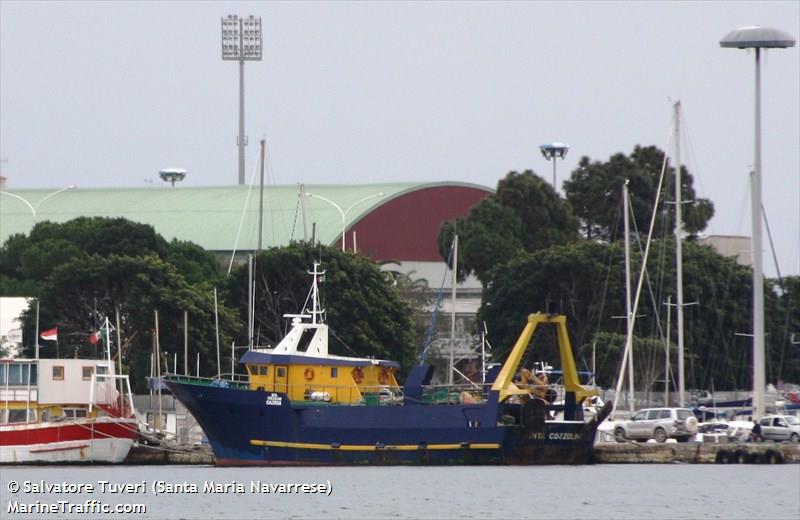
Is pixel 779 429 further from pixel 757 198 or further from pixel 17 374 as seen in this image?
pixel 17 374

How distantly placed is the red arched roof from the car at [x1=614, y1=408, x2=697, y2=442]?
184 feet

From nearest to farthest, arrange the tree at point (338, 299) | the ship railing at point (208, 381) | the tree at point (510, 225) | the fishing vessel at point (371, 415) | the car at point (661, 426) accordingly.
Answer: the fishing vessel at point (371, 415) < the ship railing at point (208, 381) < the car at point (661, 426) < the tree at point (338, 299) < the tree at point (510, 225)

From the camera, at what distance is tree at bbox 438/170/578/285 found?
387 ft

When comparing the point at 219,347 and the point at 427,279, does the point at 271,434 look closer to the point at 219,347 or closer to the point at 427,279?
the point at 219,347

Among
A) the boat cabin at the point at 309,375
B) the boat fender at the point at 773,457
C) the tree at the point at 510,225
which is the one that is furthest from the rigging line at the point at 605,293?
the boat fender at the point at 773,457

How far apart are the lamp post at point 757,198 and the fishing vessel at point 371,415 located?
8.07 meters

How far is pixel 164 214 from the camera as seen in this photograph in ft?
481

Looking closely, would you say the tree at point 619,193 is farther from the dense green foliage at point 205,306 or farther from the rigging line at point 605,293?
the dense green foliage at point 205,306

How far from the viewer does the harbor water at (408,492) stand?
5728cm

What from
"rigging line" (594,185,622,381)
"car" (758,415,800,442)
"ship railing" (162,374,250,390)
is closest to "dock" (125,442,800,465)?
"car" (758,415,800,442)

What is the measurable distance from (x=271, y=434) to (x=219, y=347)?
70.4 feet

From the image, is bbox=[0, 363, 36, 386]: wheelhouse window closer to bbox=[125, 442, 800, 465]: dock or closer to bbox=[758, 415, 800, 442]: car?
bbox=[125, 442, 800, 465]: dock

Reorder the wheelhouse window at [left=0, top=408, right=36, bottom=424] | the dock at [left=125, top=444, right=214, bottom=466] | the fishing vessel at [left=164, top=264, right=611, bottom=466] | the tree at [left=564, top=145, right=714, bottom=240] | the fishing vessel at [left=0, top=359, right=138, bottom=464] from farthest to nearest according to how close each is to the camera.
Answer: the tree at [left=564, top=145, right=714, bottom=240]
the dock at [left=125, top=444, right=214, bottom=466]
the wheelhouse window at [left=0, top=408, right=36, bottom=424]
the fishing vessel at [left=0, top=359, right=138, bottom=464]
the fishing vessel at [left=164, top=264, right=611, bottom=466]

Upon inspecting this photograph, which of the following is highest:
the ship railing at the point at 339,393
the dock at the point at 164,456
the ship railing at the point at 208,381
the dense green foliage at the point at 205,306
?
the dense green foliage at the point at 205,306
